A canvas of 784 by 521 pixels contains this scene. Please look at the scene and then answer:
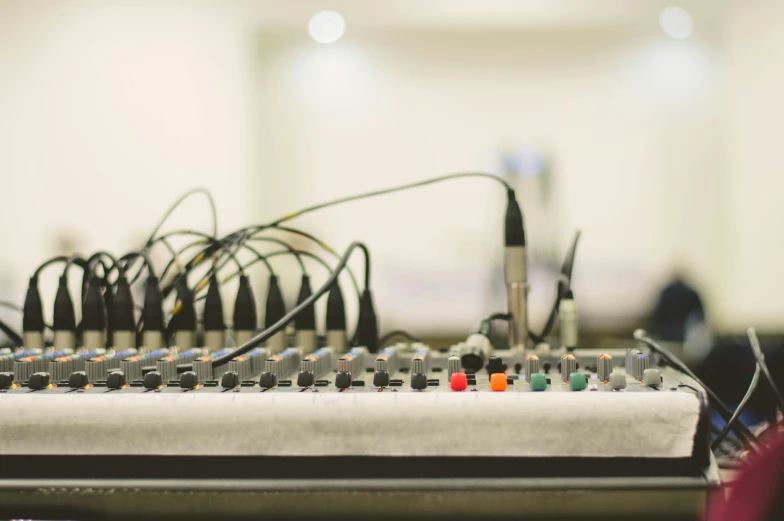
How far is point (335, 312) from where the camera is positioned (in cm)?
85

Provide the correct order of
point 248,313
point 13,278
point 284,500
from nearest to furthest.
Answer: point 284,500 → point 248,313 → point 13,278

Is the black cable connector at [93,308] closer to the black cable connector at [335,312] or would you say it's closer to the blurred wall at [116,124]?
the black cable connector at [335,312]

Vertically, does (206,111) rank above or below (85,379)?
above

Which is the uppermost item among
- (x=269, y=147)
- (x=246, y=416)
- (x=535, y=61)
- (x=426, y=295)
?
(x=535, y=61)

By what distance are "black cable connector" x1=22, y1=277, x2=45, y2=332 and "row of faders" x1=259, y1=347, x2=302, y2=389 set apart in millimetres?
389

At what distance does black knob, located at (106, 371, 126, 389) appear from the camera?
22.4 inches

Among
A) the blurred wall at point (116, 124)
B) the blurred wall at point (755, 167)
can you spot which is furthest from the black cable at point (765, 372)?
the blurred wall at point (755, 167)

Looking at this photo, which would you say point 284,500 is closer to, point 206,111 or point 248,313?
point 248,313

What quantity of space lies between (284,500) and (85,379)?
0.24m

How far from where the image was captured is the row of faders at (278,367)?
1.86ft

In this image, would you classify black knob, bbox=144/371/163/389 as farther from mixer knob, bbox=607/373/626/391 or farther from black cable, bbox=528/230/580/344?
black cable, bbox=528/230/580/344

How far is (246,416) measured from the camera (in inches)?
20.1

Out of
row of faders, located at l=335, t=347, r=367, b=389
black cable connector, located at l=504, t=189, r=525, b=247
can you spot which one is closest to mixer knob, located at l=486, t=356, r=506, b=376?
row of faders, located at l=335, t=347, r=367, b=389

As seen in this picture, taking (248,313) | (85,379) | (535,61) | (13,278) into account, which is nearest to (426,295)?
(535,61)
